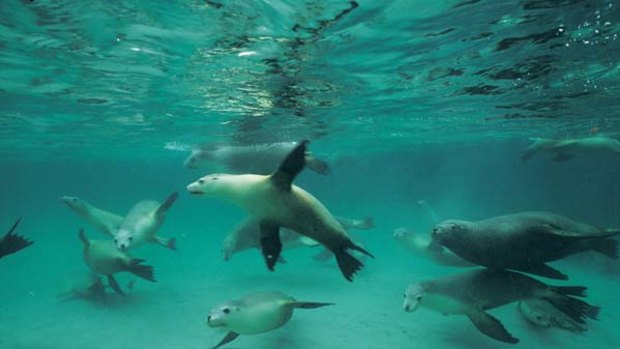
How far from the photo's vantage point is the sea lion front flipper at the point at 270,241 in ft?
14.2

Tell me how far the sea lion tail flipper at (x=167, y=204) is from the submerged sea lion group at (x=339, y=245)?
27 mm

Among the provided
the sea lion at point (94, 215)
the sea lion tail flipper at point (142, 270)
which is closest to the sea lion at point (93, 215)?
the sea lion at point (94, 215)

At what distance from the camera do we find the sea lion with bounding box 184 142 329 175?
392 inches

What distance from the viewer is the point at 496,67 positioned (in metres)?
10.8

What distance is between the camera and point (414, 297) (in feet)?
25.5

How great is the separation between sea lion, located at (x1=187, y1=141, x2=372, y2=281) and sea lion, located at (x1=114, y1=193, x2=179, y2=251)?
16.3ft

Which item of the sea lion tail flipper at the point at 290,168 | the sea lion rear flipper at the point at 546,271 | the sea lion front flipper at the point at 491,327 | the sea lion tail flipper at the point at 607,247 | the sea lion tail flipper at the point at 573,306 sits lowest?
the sea lion front flipper at the point at 491,327

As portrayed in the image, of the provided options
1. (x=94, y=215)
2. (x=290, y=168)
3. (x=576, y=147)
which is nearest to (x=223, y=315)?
(x=290, y=168)

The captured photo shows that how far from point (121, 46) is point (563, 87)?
1291 centimetres

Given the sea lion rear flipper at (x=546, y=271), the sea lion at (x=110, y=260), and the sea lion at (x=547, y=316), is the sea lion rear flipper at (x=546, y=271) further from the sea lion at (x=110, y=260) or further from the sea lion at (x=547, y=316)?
the sea lion at (x=110, y=260)

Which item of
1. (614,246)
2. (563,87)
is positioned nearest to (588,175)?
(563,87)

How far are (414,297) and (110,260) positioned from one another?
740cm

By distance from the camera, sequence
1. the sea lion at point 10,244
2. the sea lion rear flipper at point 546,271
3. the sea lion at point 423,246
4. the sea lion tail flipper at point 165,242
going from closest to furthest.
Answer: the sea lion rear flipper at point 546,271
the sea lion at point 10,244
the sea lion tail flipper at point 165,242
the sea lion at point 423,246

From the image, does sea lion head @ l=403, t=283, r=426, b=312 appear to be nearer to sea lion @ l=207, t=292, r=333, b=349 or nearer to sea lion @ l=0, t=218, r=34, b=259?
sea lion @ l=207, t=292, r=333, b=349
